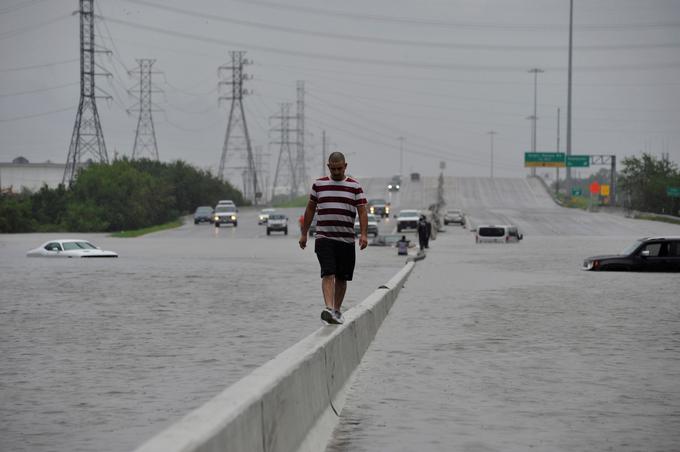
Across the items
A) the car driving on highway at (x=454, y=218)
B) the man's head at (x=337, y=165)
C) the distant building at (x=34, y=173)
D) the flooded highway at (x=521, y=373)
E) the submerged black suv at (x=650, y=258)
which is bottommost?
the flooded highway at (x=521, y=373)

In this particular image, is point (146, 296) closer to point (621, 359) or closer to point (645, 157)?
point (621, 359)

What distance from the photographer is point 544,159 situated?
140 metres

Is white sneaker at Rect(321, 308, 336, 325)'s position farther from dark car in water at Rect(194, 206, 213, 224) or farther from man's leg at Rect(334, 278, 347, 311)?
dark car in water at Rect(194, 206, 213, 224)

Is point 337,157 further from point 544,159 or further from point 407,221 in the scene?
point 544,159

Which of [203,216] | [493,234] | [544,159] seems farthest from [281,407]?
[544,159]

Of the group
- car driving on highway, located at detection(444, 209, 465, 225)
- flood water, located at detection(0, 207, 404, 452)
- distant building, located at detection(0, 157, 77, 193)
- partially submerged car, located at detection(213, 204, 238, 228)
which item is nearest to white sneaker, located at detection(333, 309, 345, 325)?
flood water, located at detection(0, 207, 404, 452)

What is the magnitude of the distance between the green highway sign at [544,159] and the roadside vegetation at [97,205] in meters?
42.0

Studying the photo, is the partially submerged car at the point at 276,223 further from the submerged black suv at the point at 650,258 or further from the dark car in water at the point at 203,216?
the submerged black suv at the point at 650,258

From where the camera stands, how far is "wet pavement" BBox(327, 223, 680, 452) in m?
8.26

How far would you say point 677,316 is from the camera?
63.2ft

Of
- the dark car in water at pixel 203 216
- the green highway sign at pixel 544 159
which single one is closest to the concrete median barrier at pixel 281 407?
the dark car in water at pixel 203 216

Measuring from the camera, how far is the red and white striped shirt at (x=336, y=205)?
12.2 metres

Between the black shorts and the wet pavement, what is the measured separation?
105cm

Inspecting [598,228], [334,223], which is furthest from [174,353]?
[598,228]
